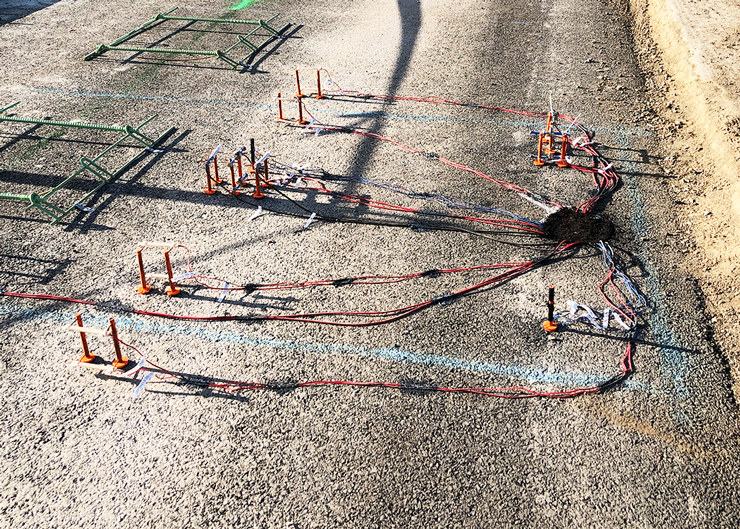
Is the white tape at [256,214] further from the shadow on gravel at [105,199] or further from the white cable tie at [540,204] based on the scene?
the white cable tie at [540,204]

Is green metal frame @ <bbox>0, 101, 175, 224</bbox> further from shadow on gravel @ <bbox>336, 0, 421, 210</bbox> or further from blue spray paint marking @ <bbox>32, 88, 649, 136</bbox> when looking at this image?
shadow on gravel @ <bbox>336, 0, 421, 210</bbox>

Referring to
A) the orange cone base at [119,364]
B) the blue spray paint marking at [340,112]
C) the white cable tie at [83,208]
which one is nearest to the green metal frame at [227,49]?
the blue spray paint marking at [340,112]

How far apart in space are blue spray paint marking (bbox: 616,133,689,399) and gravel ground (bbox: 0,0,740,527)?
0.09 feet

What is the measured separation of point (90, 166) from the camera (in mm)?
9617

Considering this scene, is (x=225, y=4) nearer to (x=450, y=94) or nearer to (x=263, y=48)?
(x=263, y=48)

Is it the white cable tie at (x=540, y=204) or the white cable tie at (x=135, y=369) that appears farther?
the white cable tie at (x=540, y=204)

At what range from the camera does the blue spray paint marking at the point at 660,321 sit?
20.6 feet

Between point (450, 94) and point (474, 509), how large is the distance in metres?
8.86

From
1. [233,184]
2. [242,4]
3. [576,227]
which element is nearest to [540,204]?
[576,227]

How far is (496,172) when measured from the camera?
9750 mm

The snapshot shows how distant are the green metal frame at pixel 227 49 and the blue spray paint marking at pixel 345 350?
7933 mm

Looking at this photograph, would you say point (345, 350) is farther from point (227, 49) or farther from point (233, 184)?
point (227, 49)

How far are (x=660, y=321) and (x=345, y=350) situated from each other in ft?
11.3

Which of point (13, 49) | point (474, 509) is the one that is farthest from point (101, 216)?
point (13, 49)
